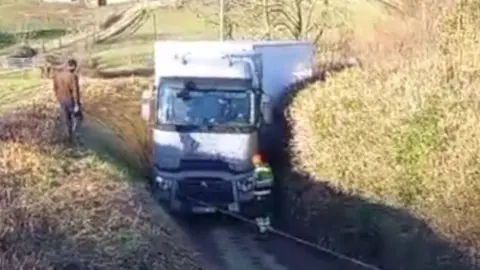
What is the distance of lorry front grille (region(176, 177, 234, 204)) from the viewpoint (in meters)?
24.7

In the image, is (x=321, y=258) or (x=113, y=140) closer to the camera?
(x=321, y=258)

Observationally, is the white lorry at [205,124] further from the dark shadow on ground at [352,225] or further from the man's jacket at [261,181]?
the dark shadow on ground at [352,225]

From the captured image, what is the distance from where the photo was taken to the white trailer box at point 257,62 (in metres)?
26.0

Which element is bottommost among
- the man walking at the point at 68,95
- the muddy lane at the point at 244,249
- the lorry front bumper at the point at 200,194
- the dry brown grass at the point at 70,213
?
the muddy lane at the point at 244,249

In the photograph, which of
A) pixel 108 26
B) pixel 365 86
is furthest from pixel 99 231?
pixel 108 26

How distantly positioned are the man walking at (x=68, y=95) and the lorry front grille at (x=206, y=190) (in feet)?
8.07

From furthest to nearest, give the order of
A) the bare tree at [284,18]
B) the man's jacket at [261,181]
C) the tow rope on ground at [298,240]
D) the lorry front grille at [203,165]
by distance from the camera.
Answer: the bare tree at [284,18] < the lorry front grille at [203,165] < the man's jacket at [261,181] < the tow rope on ground at [298,240]

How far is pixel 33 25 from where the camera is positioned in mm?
74188

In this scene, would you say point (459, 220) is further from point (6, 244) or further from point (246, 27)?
point (246, 27)

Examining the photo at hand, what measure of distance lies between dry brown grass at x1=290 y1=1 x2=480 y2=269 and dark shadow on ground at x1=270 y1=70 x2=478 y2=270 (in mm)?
47

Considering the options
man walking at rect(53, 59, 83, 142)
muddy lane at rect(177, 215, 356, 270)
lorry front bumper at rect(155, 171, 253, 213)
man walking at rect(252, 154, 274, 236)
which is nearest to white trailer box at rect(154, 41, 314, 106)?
man walking at rect(252, 154, 274, 236)

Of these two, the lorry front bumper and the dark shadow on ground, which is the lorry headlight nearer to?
the lorry front bumper

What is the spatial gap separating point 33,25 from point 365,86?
52404mm

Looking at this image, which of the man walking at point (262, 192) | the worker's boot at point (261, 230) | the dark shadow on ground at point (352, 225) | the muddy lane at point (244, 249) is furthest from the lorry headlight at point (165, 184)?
A: the dark shadow on ground at point (352, 225)
